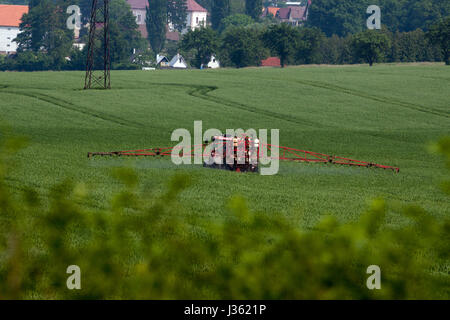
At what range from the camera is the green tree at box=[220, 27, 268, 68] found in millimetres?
137500

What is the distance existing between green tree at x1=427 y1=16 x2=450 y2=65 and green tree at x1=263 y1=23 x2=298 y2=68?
25770mm

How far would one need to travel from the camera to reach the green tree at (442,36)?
10756cm

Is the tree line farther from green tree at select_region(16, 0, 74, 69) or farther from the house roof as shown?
green tree at select_region(16, 0, 74, 69)

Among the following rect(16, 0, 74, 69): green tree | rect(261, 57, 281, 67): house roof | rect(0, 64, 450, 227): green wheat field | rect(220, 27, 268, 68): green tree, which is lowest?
rect(0, 64, 450, 227): green wheat field

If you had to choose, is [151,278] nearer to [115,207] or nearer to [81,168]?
[115,207]

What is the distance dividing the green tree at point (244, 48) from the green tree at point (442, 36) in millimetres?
34686

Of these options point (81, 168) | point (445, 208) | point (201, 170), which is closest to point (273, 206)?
point (445, 208)

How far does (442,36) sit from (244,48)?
40.5 meters

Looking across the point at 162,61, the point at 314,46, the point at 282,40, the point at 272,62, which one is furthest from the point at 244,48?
the point at 162,61

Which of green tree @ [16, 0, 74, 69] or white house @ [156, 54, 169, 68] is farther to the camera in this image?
white house @ [156, 54, 169, 68]

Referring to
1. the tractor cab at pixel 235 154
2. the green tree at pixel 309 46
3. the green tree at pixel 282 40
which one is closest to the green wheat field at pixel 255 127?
the tractor cab at pixel 235 154

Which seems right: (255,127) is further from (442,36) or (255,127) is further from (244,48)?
(244,48)

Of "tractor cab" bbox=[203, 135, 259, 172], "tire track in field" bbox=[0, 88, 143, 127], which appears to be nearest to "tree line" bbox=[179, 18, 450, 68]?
"tire track in field" bbox=[0, 88, 143, 127]

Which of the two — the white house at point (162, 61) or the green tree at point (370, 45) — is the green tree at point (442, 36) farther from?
the white house at point (162, 61)
